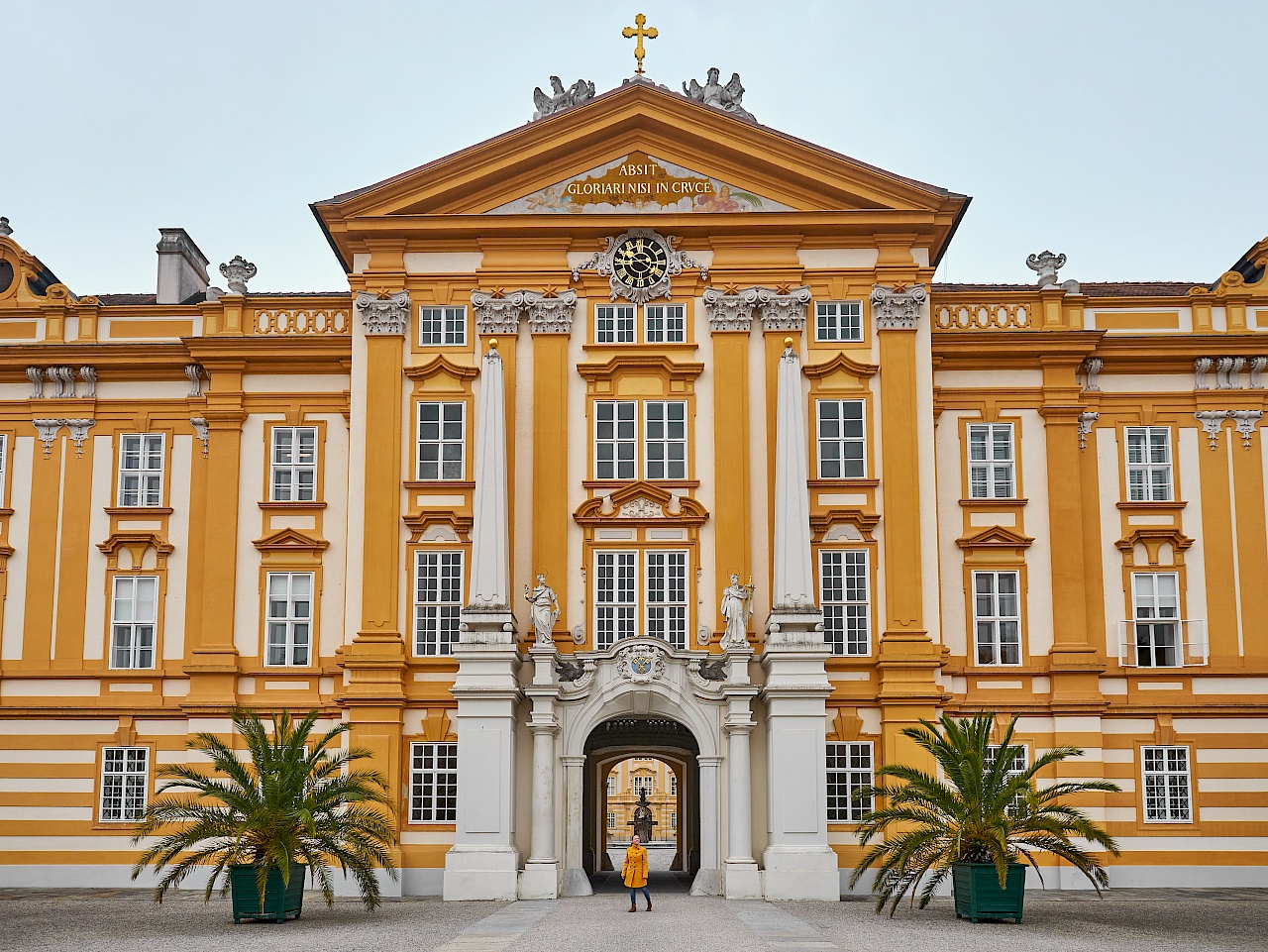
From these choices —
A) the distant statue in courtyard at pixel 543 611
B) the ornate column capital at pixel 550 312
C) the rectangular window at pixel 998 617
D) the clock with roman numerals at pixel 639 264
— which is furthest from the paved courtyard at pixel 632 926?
the clock with roman numerals at pixel 639 264

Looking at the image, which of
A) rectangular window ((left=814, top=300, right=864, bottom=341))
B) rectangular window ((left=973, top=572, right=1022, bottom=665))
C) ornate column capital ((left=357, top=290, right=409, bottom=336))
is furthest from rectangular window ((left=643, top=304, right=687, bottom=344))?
rectangular window ((left=973, top=572, right=1022, bottom=665))

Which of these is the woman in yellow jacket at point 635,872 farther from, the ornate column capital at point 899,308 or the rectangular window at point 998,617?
the ornate column capital at point 899,308

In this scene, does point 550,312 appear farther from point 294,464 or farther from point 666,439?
point 294,464

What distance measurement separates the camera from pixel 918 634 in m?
41.7

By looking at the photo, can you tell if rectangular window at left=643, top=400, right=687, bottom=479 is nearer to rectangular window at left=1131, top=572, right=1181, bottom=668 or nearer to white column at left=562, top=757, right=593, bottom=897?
white column at left=562, top=757, right=593, bottom=897

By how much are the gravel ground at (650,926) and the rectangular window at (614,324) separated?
14.5 metres

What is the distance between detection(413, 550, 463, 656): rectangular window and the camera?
→ 42.3 m

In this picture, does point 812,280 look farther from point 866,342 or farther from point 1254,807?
point 1254,807

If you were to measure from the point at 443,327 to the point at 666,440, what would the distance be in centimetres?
678

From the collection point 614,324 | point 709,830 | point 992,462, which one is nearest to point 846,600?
point 992,462

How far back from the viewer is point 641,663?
1570 inches

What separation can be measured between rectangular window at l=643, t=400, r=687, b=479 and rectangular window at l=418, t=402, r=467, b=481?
4.93m

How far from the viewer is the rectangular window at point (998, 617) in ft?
143

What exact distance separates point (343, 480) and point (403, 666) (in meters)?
5.84
